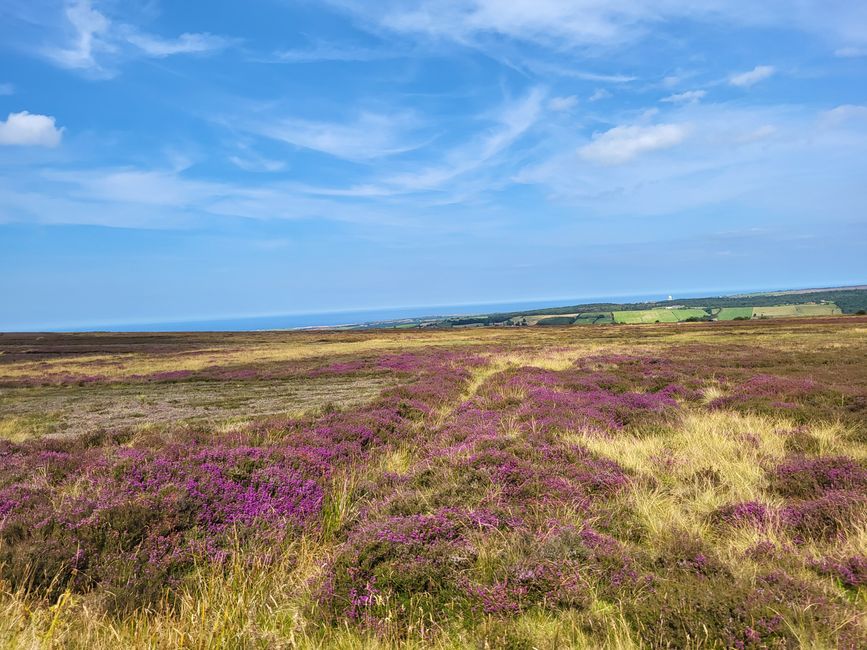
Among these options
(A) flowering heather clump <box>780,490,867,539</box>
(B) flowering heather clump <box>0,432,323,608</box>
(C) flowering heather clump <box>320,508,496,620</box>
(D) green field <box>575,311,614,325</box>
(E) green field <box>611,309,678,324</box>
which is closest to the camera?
(C) flowering heather clump <box>320,508,496,620</box>

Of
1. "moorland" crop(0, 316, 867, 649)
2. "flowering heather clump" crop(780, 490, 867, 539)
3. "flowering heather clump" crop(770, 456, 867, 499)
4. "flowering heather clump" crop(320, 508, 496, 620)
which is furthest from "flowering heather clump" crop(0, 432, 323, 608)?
"flowering heather clump" crop(770, 456, 867, 499)

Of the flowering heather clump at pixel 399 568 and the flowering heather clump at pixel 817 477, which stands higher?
the flowering heather clump at pixel 399 568

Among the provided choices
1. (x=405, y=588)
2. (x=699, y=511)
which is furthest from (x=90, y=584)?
(x=699, y=511)

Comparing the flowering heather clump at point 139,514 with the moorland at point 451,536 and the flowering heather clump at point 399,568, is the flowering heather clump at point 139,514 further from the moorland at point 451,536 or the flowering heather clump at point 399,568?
the flowering heather clump at point 399,568

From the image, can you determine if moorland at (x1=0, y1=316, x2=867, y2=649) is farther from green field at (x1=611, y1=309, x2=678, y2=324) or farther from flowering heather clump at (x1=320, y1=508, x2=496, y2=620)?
green field at (x1=611, y1=309, x2=678, y2=324)

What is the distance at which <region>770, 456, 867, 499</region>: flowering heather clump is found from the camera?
6.39 metres

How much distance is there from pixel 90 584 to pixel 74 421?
16945 mm

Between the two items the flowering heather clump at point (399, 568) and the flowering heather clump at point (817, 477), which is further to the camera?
the flowering heather clump at point (817, 477)

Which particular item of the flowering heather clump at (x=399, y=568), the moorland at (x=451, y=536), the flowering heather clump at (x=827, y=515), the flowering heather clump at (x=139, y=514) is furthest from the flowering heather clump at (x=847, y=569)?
the flowering heather clump at (x=139, y=514)

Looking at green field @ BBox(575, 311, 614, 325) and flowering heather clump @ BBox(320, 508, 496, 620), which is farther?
green field @ BBox(575, 311, 614, 325)

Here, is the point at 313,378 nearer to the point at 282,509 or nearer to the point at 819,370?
the point at 282,509

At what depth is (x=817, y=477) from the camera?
6.71 m

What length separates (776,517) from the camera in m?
5.39

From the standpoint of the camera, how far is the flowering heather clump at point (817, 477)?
6.39 meters
